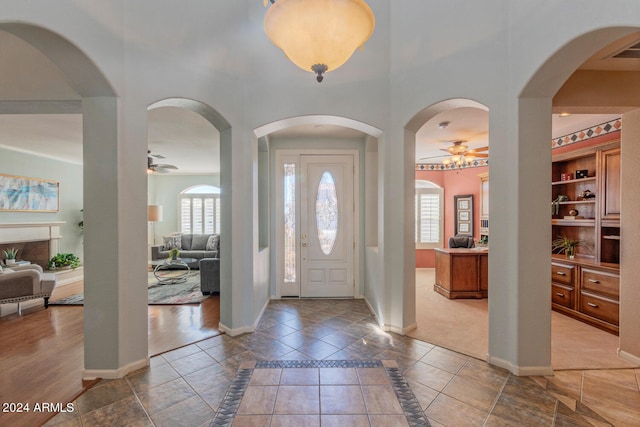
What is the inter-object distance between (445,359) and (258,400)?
6.13 feet

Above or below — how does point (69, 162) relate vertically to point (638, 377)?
above

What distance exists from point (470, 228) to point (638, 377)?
16.4 ft

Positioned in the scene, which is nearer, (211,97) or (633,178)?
(633,178)

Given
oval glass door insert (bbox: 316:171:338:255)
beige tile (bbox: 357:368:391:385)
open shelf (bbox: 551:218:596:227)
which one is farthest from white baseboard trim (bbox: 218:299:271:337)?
open shelf (bbox: 551:218:596:227)

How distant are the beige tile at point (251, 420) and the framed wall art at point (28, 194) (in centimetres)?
709

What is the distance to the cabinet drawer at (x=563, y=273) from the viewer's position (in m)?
4.29

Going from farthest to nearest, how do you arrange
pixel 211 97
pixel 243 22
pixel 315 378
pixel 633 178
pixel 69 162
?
pixel 69 162 → pixel 243 22 → pixel 211 97 → pixel 633 178 → pixel 315 378

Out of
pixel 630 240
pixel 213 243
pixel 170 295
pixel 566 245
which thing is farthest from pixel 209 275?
pixel 566 245

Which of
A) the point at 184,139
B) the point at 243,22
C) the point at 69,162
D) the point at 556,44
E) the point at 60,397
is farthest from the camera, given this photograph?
the point at 69,162

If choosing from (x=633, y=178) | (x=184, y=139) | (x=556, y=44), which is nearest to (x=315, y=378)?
(x=556, y=44)

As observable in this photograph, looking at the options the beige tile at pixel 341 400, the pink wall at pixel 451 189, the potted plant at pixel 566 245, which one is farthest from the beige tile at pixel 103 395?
the pink wall at pixel 451 189

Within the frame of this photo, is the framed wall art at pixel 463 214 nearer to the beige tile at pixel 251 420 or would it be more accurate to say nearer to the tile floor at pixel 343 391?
the tile floor at pixel 343 391

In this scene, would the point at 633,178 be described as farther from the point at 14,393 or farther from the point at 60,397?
the point at 14,393

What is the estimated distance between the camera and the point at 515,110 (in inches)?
102
